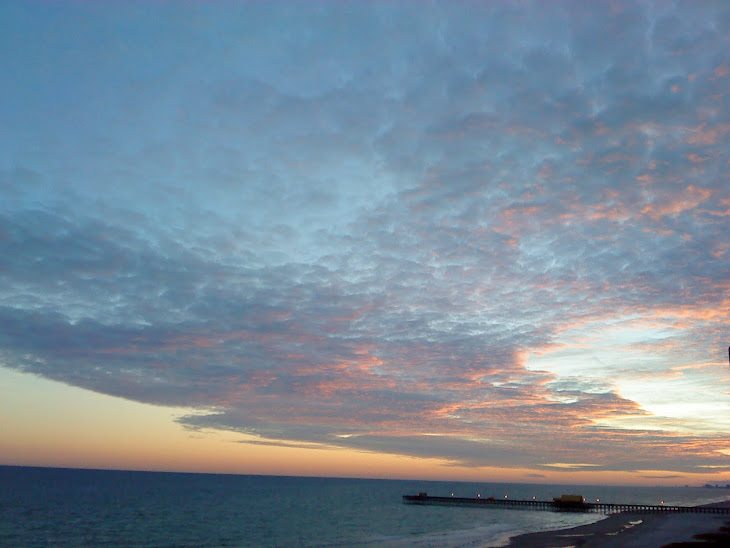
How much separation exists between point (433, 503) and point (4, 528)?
8743 centimetres

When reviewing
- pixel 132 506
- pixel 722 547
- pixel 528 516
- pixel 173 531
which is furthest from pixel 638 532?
pixel 132 506

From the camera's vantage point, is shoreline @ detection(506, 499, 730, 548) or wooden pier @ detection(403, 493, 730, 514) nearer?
shoreline @ detection(506, 499, 730, 548)

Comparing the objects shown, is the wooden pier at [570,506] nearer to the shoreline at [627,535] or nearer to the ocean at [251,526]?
the ocean at [251,526]

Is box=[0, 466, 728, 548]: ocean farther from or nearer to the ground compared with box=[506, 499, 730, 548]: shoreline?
nearer to the ground

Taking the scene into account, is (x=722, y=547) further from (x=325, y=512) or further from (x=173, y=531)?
(x=325, y=512)

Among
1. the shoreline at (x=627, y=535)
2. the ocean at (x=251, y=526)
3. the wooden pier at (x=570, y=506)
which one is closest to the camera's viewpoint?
the shoreline at (x=627, y=535)

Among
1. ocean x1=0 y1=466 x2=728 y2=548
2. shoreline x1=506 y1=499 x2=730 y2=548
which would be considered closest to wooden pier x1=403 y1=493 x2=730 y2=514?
ocean x1=0 y1=466 x2=728 y2=548

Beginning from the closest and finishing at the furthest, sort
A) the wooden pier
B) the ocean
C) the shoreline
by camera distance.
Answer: the shoreline, the ocean, the wooden pier

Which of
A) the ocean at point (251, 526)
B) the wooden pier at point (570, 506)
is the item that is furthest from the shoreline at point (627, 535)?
the wooden pier at point (570, 506)

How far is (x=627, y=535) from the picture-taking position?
58.7 m

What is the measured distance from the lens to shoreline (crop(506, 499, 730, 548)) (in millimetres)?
52438

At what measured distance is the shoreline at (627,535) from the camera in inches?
2064

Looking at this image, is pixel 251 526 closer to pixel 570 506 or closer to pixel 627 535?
pixel 627 535

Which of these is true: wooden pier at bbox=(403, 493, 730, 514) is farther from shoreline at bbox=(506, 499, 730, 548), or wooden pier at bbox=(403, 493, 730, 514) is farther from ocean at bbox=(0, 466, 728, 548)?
shoreline at bbox=(506, 499, 730, 548)
